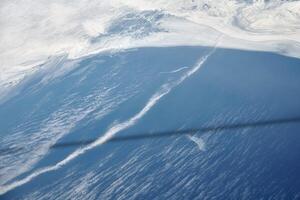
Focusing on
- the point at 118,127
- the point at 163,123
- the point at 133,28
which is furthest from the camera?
the point at 133,28

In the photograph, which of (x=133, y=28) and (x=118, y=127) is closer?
(x=118, y=127)

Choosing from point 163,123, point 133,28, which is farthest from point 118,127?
point 133,28

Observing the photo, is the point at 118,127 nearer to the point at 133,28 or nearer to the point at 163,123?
the point at 163,123

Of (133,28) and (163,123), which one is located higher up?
(133,28)

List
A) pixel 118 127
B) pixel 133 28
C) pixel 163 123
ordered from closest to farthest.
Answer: pixel 163 123 < pixel 118 127 < pixel 133 28

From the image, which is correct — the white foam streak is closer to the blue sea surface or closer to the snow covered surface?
the blue sea surface
